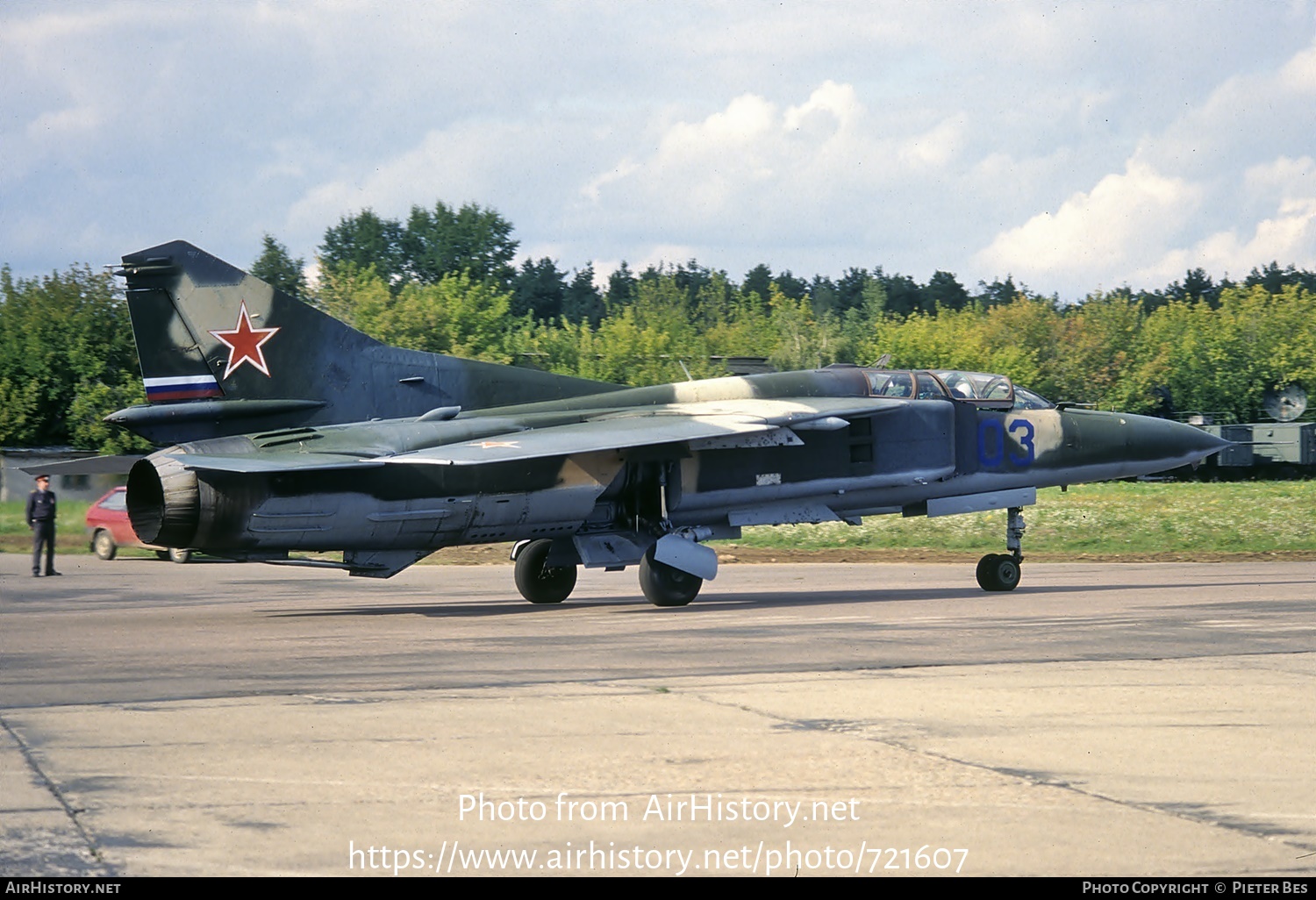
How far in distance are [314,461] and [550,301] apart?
4175 inches

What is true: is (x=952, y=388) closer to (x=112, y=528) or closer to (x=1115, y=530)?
(x=1115, y=530)

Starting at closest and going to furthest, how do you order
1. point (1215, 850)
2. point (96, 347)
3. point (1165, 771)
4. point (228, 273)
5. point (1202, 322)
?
point (1215, 850)
point (1165, 771)
point (228, 273)
point (96, 347)
point (1202, 322)

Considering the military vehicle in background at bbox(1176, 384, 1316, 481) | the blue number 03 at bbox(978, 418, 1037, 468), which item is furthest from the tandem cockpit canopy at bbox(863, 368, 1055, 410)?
the military vehicle in background at bbox(1176, 384, 1316, 481)

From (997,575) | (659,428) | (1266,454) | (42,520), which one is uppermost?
(659,428)

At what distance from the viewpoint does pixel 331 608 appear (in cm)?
1784

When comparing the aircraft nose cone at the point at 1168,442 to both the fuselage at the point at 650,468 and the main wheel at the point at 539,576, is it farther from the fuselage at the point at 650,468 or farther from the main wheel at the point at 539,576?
the main wheel at the point at 539,576

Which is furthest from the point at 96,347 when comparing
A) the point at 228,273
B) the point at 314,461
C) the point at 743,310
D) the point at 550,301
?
the point at 550,301

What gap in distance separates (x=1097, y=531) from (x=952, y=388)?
1399 cm

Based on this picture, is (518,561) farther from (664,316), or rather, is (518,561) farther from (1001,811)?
(664,316)

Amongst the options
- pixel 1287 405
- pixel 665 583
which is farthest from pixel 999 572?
pixel 1287 405

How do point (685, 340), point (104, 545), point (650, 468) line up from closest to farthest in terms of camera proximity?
point (650, 468), point (104, 545), point (685, 340)

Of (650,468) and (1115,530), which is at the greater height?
(650,468)

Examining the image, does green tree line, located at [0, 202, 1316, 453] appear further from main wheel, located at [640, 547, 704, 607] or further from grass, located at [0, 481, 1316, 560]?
main wheel, located at [640, 547, 704, 607]

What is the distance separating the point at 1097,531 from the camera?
31844 mm
